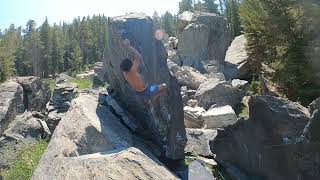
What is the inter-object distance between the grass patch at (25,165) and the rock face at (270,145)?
6094 millimetres

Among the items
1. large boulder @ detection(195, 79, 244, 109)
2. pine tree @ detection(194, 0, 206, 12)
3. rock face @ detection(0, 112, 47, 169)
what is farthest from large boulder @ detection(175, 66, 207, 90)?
pine tree @ detection(194, 0, 206, 12)

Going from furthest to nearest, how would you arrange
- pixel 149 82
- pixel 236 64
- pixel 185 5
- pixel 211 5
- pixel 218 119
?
pixel 185 5 → pixel 211 5 → pixel 236 64 → pixel 218 119 → pixel 149 82

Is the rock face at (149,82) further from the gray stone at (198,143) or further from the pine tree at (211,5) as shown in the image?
the pine tree at (211,5)

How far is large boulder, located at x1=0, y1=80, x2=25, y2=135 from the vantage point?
23.7 metres

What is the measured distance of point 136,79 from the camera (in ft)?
40.5

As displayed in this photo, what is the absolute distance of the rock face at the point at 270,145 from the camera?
419 inches

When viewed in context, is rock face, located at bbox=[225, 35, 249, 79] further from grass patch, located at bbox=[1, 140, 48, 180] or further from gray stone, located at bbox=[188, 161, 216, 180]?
gray stone, located at bbox=[188, 161, 216, 180]

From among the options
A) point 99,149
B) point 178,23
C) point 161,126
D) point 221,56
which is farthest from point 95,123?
point 178,23

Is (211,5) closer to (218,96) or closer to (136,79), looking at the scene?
(218,96)

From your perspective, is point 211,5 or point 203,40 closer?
point 203,40

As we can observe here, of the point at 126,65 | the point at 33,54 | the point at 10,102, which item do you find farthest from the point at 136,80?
the point at 33,54

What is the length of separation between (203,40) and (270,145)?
98.9 ft

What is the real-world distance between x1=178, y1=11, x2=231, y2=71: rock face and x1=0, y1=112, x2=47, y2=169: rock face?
880 inches

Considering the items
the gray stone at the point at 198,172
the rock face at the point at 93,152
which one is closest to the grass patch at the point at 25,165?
the rock face at the point at 93,152
